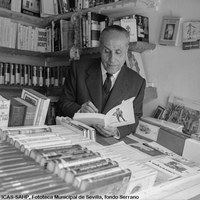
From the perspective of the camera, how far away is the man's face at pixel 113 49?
1.91m

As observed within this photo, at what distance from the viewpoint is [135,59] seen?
2504 mm

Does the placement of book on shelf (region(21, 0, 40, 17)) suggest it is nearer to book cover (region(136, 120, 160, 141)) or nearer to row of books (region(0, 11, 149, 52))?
row of books (region(0, 11, 149, 52))

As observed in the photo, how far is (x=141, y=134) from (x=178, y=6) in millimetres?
1257

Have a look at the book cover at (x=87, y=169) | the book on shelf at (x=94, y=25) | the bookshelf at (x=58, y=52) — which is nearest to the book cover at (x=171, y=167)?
the book cover at (x=87, y=169)

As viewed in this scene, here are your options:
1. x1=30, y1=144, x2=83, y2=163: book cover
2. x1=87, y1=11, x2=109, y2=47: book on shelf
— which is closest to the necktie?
x1=87, y1=11, x2=109, y2=47: book on shelf

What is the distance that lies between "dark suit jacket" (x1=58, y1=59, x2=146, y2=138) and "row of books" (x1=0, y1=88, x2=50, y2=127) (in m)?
0.75

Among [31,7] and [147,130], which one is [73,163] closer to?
[147,130]

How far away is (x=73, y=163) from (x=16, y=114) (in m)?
0.43

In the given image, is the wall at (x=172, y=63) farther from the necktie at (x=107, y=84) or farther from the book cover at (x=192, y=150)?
the book cover at (x=192, y=150)

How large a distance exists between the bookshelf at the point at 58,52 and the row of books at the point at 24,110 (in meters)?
1.40

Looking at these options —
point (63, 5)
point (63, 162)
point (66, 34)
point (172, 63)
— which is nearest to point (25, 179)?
point (63, 162)

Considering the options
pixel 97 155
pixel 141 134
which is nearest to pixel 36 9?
pixel 141 134

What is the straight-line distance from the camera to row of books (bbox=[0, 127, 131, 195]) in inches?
27.5

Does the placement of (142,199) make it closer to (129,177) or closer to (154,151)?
(129,177)
